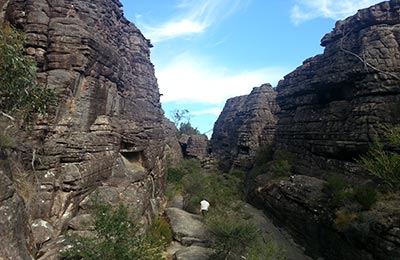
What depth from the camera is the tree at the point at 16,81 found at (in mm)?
11164

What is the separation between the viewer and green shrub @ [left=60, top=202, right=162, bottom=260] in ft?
33.0

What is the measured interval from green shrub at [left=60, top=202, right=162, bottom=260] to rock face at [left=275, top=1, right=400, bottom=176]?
55.1ft

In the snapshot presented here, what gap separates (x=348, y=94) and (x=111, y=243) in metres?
22.5

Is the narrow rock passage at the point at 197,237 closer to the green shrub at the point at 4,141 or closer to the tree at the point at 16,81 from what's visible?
the green shrub at the point at 4,141

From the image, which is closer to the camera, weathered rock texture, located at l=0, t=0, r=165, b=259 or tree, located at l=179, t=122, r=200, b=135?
weathered rock texture, located at l=0, t=0, r=165, b=259

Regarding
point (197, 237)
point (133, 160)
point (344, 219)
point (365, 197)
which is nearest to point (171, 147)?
point (133, 160)

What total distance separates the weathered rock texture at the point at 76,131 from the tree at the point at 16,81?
2283mm

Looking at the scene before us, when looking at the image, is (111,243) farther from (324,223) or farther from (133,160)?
(133,160)

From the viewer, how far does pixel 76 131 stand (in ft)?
55.5

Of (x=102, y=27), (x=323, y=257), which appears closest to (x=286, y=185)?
(x=323, y=257)

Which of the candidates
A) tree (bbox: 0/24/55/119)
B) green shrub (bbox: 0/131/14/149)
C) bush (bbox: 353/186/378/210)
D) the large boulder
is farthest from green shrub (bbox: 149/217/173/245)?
bush (bbox: 353/186/378/210)

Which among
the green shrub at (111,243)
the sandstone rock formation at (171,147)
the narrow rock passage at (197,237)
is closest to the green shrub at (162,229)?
the narrow rock passage at (197,237)

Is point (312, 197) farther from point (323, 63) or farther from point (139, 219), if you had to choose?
point (323, 63)

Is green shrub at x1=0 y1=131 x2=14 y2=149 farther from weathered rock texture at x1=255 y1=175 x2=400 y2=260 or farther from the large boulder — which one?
weathered rock texture at x1=255 y1=175 x2=400 y2=260
